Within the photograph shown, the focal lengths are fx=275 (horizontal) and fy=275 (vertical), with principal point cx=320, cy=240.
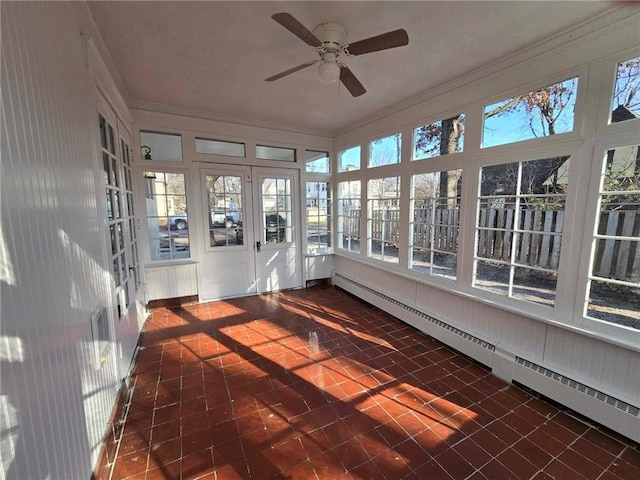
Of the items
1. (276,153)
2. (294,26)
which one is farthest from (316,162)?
(294,26)

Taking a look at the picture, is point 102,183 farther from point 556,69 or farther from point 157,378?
point 556,69

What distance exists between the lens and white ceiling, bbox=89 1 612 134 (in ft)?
5.96

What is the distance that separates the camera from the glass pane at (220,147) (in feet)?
13.4

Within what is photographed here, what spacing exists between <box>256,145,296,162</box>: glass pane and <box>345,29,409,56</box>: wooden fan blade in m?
2.80

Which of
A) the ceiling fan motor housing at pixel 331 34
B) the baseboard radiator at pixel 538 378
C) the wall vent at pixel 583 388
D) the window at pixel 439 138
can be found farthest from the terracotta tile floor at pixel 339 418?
the ceiling fan motor housing at pixel 331 34

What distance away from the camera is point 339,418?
200 centimetres

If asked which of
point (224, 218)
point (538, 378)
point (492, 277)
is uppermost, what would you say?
point (224, 218)

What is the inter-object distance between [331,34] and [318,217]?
3240 millimetres

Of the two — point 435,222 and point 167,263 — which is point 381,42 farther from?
point 167,263

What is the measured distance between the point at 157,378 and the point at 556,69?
414 cm

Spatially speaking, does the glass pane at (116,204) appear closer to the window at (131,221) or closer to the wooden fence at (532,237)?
the window at (131,221)

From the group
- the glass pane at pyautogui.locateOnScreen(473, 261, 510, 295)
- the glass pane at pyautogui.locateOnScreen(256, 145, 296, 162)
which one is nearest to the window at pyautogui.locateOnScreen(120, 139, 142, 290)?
the glass pane at pyautogui.locateOnScreen(256, 145, 296, 162)

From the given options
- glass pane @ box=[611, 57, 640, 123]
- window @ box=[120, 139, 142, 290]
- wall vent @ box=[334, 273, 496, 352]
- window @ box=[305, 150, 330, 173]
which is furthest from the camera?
window @ box=[305, 150, 330, 173]

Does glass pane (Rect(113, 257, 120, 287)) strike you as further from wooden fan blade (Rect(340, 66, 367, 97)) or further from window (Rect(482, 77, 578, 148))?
window (Rect(482, 77, 578, 148))
